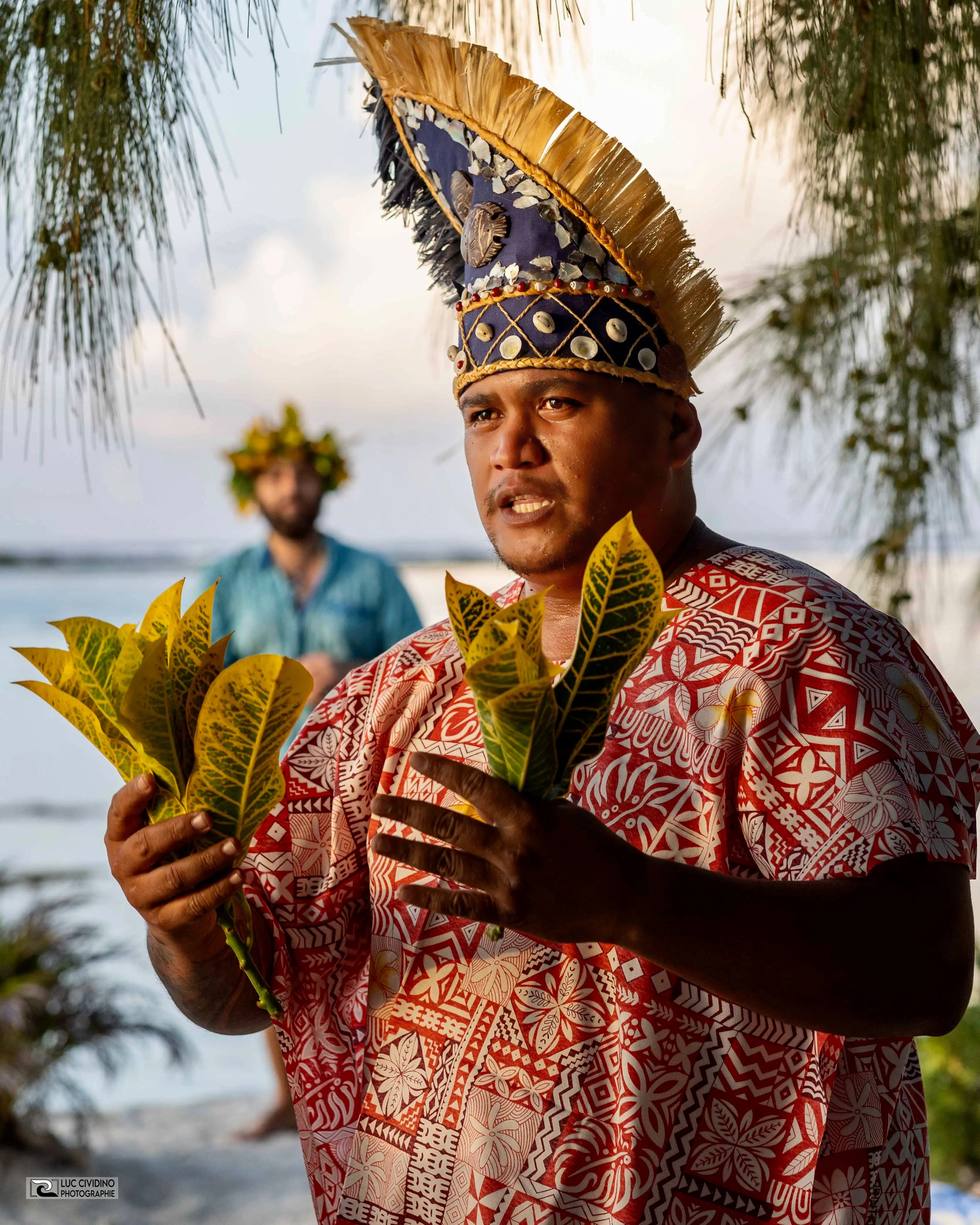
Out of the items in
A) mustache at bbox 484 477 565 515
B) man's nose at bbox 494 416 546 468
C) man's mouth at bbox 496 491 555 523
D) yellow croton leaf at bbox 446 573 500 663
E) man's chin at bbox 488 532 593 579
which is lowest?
yellow croton leaf at bbox 446 573 500 663

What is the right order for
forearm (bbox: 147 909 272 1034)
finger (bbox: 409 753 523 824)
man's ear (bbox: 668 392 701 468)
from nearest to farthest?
finger (bbox: 409 753 523 824), forearm (bbox: 147 909 272 1034), man's ear (bbox: 668 392 701 468)

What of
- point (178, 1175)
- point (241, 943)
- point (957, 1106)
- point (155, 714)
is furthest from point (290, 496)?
point (155, 714)

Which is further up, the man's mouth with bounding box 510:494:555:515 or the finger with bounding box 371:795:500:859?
the man's mouth with bounding box 510:494:555:515

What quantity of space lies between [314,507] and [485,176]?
2.83 metres

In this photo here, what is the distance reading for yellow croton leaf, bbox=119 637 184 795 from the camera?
41.5 inches

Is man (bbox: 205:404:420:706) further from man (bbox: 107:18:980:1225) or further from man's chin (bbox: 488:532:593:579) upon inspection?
man's chin (bbox: 488:532:593:579)

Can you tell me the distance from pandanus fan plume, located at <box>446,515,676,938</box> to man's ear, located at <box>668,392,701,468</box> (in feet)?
1.42

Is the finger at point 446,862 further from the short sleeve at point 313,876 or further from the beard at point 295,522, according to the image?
→ the beard at point 295,522

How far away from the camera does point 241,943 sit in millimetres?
1225

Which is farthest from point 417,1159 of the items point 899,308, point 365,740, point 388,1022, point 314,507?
point 314,507

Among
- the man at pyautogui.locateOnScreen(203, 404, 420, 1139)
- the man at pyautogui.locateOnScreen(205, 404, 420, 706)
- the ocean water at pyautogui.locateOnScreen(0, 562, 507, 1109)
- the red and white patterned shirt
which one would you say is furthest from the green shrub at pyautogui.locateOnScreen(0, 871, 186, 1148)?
the red and white patterned shirt

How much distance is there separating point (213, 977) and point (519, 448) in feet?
2.04

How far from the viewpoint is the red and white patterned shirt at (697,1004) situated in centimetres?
116

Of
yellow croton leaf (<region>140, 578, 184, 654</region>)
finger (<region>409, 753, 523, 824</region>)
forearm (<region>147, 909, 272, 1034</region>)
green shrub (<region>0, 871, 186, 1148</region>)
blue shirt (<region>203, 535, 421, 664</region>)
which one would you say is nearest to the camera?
finger (<region>409, 753, 523, 824</region>)
